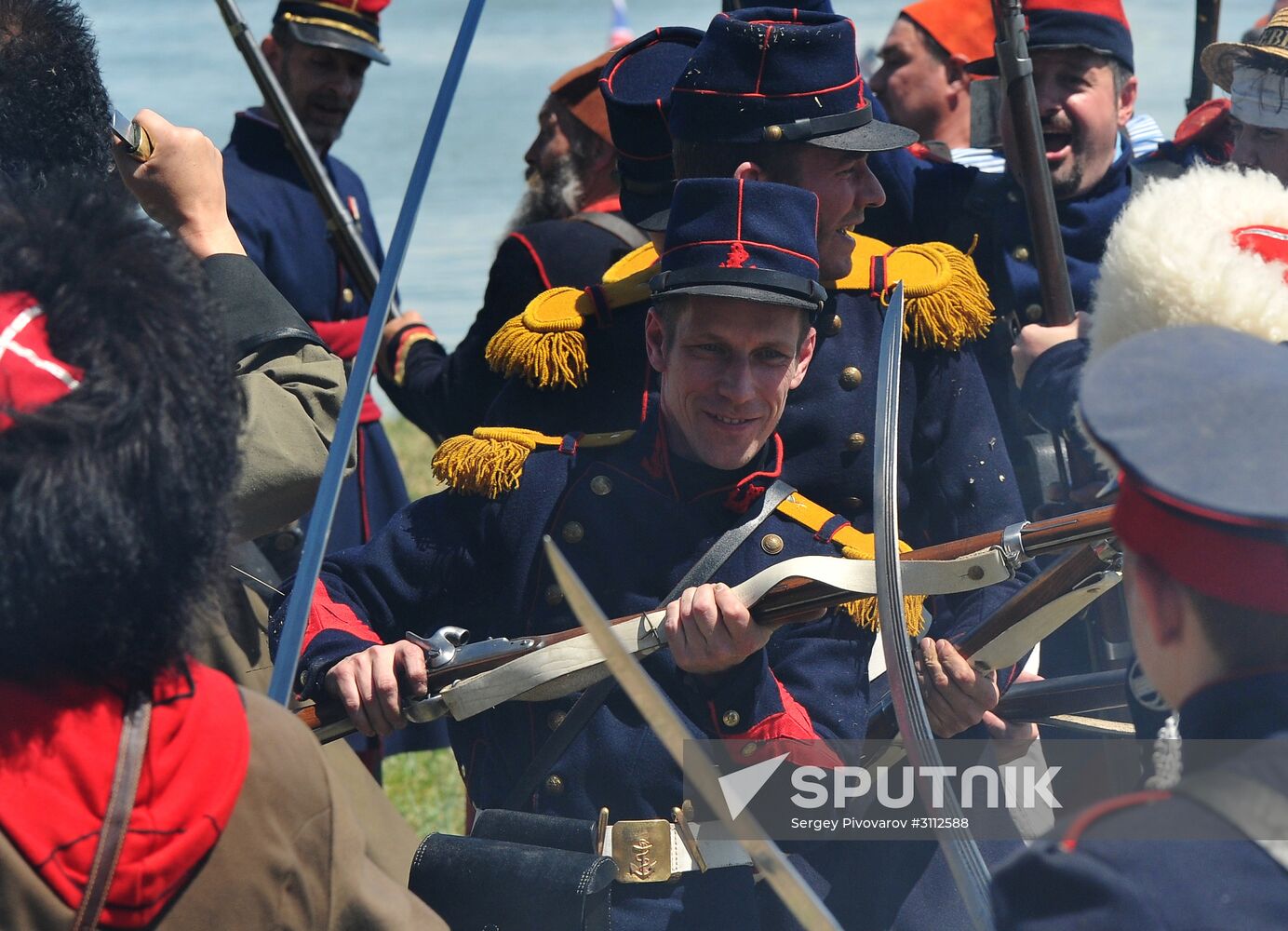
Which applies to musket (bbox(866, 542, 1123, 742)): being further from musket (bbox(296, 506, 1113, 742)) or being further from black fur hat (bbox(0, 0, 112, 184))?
black fur hat (bbox(0, 0, 112, 184))

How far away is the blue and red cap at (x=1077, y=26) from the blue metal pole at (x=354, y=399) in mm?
2152

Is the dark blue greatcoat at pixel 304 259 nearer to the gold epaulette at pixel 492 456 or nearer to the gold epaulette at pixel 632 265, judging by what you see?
the gold epaulette at pixel 632 265

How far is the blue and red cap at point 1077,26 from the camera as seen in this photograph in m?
3.95

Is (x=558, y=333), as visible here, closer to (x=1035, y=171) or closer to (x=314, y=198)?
(x=1035, y=171)

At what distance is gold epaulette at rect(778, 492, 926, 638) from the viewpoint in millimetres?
2850

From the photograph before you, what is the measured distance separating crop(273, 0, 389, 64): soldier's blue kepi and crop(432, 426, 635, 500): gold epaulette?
8.03ft

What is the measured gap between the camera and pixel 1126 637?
354 cm

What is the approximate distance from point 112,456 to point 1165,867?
1.08 m

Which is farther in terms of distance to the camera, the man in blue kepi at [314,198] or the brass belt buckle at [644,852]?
the man in blue kepi at [314,198]

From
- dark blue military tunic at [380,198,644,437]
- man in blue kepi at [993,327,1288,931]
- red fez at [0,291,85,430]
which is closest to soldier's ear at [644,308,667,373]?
dark blue military tunic at [380,198,644,437]

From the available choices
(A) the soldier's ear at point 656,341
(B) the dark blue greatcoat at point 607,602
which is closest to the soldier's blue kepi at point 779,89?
(A) the soldier's ear at point 656,341

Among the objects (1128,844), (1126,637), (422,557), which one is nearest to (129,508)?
(1128,844)

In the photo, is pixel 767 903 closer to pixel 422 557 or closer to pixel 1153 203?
pixel 422 557

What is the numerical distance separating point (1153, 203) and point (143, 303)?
1.52m
